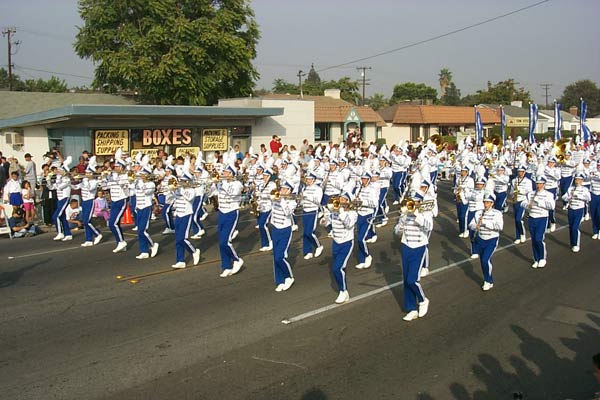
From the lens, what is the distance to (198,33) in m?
35.2

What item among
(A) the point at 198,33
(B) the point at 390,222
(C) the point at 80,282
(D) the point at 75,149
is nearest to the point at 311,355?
(C) the point at 80,282

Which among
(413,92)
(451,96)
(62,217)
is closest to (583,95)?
(451,96)

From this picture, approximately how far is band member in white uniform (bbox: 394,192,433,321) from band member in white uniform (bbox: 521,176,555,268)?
15.1 feet

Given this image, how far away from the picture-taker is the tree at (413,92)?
9138cm

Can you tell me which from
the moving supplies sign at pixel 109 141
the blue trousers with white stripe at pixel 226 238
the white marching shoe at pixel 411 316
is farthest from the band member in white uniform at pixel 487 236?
the moving supplies sign at pixel 109 141

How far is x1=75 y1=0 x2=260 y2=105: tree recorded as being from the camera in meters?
34.4

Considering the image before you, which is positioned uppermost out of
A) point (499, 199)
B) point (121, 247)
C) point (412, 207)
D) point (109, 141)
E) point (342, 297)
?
point (109, 141)

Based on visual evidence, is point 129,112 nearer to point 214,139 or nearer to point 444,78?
point 214,139

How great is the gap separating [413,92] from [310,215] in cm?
8265

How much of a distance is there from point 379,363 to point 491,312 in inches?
119

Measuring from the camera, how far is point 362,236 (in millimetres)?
12711

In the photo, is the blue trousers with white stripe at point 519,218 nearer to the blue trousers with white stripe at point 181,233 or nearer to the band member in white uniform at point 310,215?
the band member in white uniform at point 310,215

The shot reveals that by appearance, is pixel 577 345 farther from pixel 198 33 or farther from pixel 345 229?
pixel 198 33

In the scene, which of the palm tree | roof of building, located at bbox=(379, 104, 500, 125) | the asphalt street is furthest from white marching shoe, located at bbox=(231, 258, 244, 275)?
the palm tree
